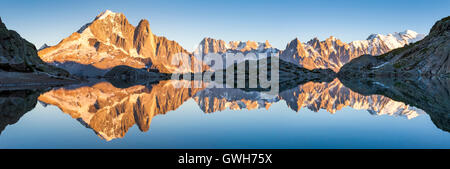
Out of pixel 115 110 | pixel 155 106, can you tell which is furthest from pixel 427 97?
pixel 115 110

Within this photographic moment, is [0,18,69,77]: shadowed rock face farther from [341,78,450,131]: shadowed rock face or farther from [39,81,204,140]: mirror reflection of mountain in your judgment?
[341,78,450,131]: shadowed rock face

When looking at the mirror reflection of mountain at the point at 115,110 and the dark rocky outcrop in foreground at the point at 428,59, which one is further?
the dark rocky outcrop in foreground at the point at 428,59

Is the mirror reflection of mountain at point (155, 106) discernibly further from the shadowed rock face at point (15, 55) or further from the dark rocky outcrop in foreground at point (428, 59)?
the dark rocky outcrop in foreground at point (428, 59)

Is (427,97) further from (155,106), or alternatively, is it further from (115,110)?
(115,110)

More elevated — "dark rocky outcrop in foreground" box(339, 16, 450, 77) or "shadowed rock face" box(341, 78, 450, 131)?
"dark rocky outcrop in foreground" box(339, 16, 450, 77)

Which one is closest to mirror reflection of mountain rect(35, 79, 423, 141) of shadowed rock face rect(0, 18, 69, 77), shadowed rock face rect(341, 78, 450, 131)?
shadowed rock face rect(341, 78, 450, 131)

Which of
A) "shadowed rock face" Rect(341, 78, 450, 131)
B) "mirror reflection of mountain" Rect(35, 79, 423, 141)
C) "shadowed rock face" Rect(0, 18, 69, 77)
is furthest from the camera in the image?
"shadowed rock face" Rect(0, 18, 69, 77)

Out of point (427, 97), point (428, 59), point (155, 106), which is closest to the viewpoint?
point (155, 106)

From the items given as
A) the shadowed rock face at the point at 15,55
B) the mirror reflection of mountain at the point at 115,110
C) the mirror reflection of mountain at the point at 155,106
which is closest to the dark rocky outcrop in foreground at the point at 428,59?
the mirror reflection of mountain at the point at 155,106

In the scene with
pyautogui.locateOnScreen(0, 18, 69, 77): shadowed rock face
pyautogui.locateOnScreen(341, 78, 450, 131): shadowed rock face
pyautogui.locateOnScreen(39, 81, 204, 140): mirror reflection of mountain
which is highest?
pyautogui.locateOnScreen(0, 18, 69, 77): shadowed rock face

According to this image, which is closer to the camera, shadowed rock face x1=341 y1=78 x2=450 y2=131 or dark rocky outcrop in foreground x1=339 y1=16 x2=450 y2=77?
shadowed rock face x1=341 y1=78 x2=450 y2=131
